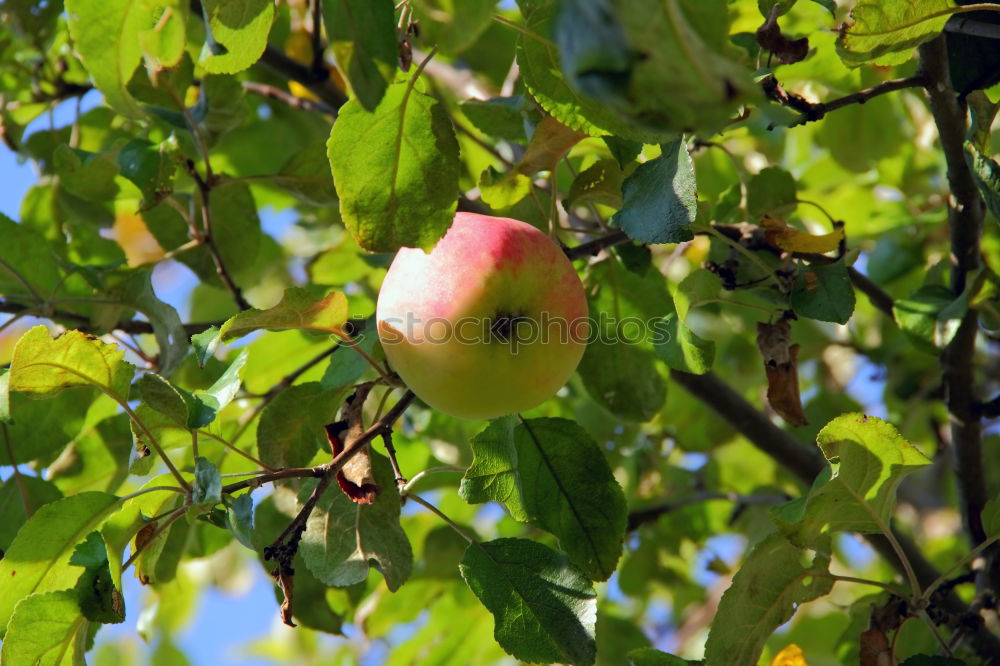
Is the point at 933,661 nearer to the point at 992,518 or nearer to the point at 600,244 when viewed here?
the point at 992,518

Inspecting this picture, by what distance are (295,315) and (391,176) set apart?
219 mm

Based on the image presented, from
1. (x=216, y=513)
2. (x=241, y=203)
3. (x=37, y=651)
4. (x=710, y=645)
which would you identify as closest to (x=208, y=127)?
(x=241, y=203)

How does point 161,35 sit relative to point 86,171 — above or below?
above

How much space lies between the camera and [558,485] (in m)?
1.40

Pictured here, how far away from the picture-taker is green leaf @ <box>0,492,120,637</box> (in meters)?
1.25

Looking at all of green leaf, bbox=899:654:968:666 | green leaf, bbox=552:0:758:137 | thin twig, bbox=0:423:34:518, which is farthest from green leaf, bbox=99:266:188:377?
green leaf, bbox=899:654:968:666

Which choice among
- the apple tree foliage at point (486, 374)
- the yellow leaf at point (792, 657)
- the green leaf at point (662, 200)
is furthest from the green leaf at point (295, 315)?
the yellow leaf at point (792, 657)

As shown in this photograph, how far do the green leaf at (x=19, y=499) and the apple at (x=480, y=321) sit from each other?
0.73 meters

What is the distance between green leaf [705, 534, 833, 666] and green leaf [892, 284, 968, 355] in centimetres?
40

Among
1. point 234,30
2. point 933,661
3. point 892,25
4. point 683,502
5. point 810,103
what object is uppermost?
point 234,30

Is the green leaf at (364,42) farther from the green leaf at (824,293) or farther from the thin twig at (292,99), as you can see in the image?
the thin twig at (292,99)

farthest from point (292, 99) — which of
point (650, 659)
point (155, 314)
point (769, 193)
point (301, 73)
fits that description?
point (650, 659)

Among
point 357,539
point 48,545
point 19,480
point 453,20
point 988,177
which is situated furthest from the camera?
point 19,480

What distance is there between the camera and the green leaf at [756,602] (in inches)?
50.4
